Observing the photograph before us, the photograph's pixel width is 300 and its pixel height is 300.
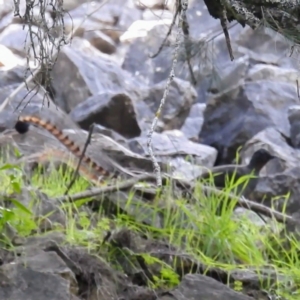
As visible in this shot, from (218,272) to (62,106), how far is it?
570cm

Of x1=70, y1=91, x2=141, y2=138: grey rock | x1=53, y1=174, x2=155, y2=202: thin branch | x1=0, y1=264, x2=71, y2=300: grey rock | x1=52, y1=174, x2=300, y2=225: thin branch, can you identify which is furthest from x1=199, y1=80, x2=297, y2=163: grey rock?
x1=0, y1=264, x2=71, y2=300: grey rock

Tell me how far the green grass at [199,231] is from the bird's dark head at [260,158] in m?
2.15

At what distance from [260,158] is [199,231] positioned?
2.73 meters

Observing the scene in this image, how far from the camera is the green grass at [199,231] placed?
348cm

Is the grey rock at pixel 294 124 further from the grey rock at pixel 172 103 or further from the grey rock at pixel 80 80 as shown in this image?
the grey rock at pixel 80 80

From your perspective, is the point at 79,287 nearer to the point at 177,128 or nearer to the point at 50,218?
the point at 50,218

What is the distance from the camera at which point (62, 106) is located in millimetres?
8836

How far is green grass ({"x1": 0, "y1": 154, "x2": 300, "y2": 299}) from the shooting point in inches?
137

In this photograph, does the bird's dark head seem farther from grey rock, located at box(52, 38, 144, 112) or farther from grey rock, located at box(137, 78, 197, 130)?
grey rock, located at box(52, 38, 144, 112)

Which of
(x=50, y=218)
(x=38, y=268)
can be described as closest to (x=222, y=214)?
(x=50, y=218)

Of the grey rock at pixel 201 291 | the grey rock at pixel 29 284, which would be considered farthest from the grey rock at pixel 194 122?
the grey rock at pixel 29 284

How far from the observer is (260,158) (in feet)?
20.9

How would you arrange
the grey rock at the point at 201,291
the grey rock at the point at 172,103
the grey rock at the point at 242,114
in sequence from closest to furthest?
the grey rock at the point at 201,291 < the grey rock at the point at 242,114 < the grey rock at the point at 172,103

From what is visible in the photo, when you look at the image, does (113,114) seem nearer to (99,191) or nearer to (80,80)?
(80,80)
